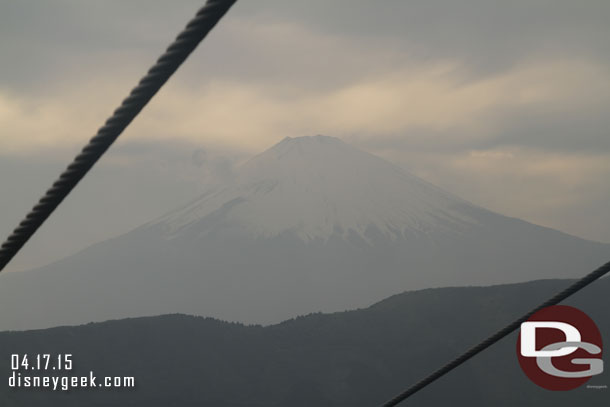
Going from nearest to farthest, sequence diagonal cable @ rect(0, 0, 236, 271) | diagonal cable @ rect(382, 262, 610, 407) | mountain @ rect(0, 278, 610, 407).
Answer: diagonal cable @ rect(0, 0, 236, 271) < diagonal cable @ rect(382, 262, 610, 407) < mountain @ rect(0, 278, 610, 407)

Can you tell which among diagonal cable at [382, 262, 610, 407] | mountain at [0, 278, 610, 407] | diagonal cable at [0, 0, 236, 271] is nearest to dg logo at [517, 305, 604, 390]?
mountain at [0, 278, 610, 407]

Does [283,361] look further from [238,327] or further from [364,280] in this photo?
[364,280]

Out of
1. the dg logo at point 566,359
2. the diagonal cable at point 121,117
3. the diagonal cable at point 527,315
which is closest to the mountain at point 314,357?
the dg logo at point 566,359

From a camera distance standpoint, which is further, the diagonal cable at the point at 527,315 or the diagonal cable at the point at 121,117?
the diagonal cable at the point at 527,315

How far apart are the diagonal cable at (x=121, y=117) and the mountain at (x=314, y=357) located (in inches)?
2597

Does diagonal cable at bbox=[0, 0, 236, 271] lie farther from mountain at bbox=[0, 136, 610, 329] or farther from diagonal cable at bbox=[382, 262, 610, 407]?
mountain at bbox=[0, 136, 610, 329]

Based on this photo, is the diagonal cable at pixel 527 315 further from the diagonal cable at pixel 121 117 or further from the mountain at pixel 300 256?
the mountain at pixel 300 256

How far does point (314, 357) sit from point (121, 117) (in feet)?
237

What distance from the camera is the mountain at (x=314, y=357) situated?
66.2 metres

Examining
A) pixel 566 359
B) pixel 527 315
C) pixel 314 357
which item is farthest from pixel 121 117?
pixel 566 359

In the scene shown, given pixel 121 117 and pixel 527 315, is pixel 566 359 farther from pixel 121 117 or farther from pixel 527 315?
pixel 121 117

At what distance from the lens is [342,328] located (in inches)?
3118

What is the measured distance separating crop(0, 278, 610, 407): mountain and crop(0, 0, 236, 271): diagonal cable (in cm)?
6596

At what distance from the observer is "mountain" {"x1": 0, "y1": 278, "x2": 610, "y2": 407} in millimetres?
66250
